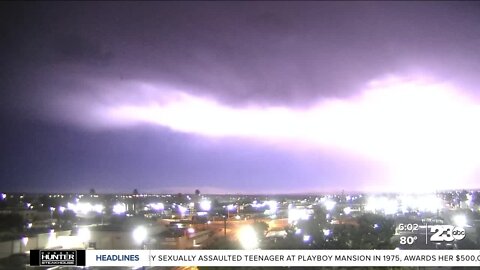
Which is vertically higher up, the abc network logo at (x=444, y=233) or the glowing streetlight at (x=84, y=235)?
the abc network logo at (x=444, y=233)

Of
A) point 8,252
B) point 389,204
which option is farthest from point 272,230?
point 8,252
